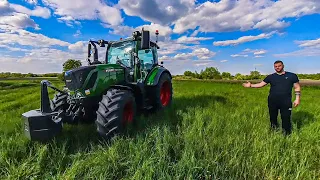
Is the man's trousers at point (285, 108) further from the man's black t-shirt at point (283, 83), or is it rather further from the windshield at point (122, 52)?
the windshield at point (122, 52)

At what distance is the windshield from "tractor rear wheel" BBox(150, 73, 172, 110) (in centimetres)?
102

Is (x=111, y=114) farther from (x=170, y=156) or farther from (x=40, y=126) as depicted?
(x=170, y=156)

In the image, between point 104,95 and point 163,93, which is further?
point 163,93

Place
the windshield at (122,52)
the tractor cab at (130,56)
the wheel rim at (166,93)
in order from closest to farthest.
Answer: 1. the tractor cab at (130,56)
2. the windshield at (122,52)
3. the wheel rim at (166,93)

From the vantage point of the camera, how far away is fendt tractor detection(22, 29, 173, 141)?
11.3 feet

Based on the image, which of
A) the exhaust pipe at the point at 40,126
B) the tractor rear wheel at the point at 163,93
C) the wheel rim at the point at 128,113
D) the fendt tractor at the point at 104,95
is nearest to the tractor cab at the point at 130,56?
the fendt tractor at the point at 104,95

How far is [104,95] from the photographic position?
166 inches

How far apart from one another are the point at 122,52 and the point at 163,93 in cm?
203

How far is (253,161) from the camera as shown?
3182mm

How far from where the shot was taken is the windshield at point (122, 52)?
5.86 meters

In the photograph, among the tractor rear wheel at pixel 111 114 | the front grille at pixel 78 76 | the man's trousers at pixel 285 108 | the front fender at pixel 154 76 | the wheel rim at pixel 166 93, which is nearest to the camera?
the tractor rear wheel at pixel 111 114

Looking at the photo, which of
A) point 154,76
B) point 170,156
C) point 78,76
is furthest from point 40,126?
point 154,76

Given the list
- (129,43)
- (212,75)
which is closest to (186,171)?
(129,43)

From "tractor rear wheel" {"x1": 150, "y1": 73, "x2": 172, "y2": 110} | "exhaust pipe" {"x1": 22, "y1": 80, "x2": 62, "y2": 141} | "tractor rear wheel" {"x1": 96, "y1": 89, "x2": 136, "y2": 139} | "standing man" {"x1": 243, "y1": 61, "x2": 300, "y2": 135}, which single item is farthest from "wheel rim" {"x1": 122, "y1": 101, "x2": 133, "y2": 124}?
"standing man" {"x1": 243, "y1": 61, "x2": 300, "y2": 135}
